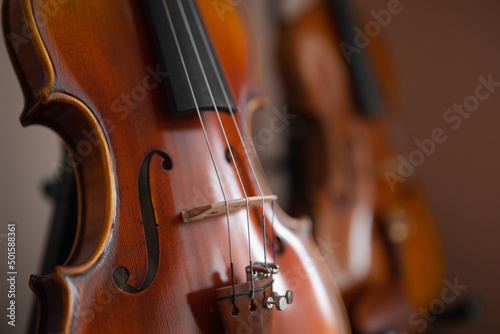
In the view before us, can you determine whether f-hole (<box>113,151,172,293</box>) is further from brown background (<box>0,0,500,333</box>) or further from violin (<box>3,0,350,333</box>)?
brown background (<box>0,0,500,333</box>)

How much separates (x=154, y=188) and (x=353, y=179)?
771mm

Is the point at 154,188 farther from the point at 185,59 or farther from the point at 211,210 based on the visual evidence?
the point at 185,59

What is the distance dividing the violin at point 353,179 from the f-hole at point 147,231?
619 millimetres

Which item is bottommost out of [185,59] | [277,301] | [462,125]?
[277,301]

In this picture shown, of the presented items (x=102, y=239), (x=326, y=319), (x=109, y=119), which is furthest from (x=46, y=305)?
(x=326, y=319)

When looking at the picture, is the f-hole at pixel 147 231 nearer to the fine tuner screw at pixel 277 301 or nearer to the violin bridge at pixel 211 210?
the violin bridge at pixel 211 210

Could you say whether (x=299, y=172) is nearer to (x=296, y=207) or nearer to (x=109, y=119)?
(x=296, y=207)

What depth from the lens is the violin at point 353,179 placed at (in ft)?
3.60

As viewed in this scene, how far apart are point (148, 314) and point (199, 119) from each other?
29 centimetres

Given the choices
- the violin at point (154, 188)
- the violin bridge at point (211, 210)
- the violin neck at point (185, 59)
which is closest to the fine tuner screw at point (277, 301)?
the violin at point (154, 188)

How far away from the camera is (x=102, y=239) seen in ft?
1.66

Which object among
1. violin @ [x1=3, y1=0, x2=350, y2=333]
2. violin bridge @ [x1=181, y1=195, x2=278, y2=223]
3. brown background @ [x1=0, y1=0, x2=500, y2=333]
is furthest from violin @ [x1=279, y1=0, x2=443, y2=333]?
violin bridge @ [x1=181, y1=195, x2=278, y2=223]

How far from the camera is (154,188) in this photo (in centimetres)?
57

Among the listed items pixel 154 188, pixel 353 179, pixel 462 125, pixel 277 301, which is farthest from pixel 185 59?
pixel 462 125
